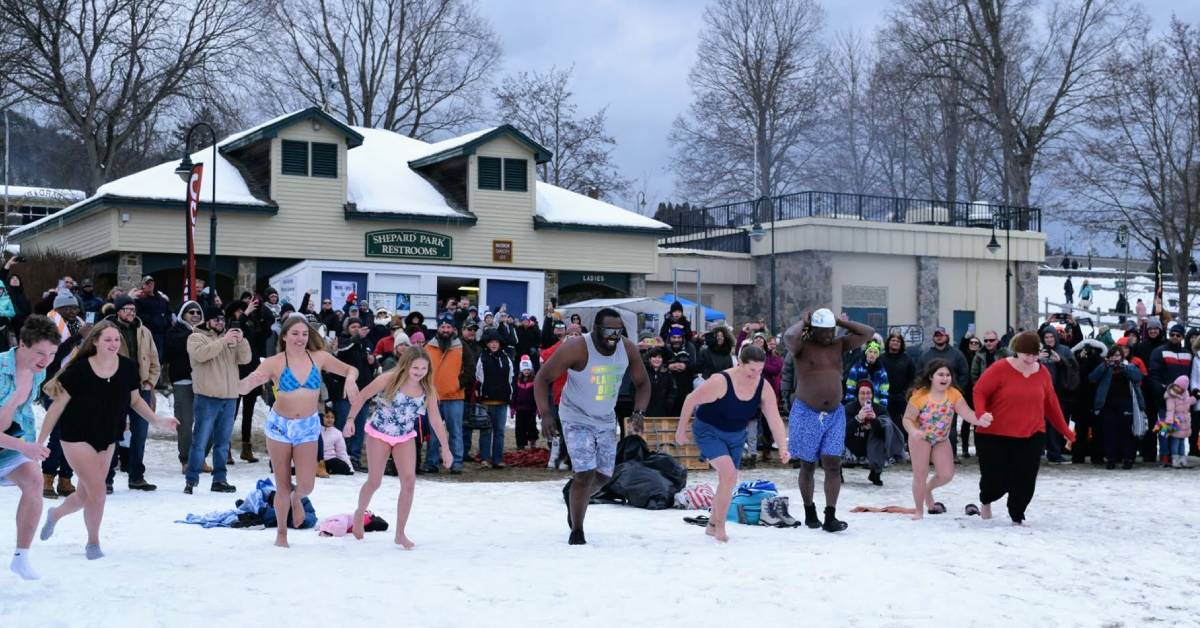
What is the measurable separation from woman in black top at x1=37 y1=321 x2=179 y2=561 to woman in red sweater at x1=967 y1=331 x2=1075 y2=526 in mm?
6956

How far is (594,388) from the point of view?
958 centimetres

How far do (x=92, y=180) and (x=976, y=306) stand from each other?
2649 cm

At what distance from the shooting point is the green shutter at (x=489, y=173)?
31250 millimetres

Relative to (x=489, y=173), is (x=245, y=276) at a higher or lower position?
lower

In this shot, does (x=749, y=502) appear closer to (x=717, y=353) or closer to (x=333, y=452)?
(x=333, y=452)

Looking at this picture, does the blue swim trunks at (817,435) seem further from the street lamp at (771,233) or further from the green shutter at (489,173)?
the street lamp at (771,233)

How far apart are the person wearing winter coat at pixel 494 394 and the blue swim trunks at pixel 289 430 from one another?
6332mm

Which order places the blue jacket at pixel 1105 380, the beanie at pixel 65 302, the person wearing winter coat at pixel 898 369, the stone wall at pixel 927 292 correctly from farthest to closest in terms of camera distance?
1. the stone wall at pixel 927 292
2. the blue jacket at pixel 1105 380
3. the person wearing winter coat at pixel 898 369
4. the beanie at pixel 65 302

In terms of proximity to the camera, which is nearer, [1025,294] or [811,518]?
[811,518]

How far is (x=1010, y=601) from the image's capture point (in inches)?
321

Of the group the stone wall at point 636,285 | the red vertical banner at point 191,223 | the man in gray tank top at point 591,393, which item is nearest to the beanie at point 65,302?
the man in gray tank top at point 591,393

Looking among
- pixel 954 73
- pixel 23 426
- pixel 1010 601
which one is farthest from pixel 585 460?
pixel 954 73

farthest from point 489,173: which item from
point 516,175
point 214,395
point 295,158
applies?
point 214,395

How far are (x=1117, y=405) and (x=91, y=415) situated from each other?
529 inches
